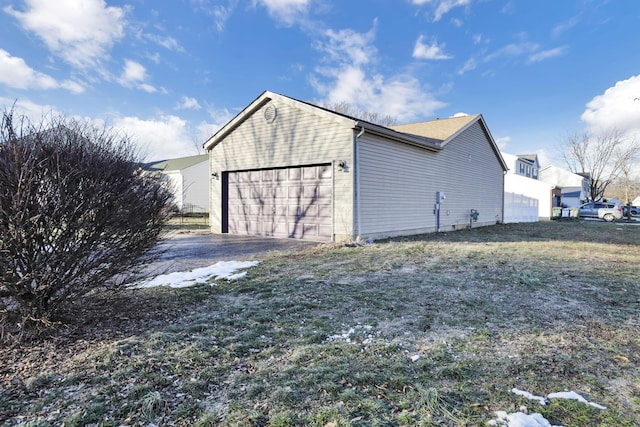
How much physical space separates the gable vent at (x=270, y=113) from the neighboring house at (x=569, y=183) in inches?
1514

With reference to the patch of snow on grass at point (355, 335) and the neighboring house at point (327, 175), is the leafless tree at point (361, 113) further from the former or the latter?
the patch of snow on grass at point (355, 335)

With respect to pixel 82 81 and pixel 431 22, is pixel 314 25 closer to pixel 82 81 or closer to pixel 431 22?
pixel 431 22

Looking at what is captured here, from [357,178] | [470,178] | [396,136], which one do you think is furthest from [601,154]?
[357,178]

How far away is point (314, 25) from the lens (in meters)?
15.2

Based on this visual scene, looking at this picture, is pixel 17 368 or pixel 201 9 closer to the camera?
pixel 17 368

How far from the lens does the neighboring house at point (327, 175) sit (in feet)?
31.7

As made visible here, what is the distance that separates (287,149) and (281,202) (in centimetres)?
176

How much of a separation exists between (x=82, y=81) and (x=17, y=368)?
1228cm

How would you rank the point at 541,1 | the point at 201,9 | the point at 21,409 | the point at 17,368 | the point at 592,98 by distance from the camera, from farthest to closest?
1. the point at 592,98
2. the point at 541,1
3. the point at 201,9
4. the point at 17,368
5. the point at 21,409

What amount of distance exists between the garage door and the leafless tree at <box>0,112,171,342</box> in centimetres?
695

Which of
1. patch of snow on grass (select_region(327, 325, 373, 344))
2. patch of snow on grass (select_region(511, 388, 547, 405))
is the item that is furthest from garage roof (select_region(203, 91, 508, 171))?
patch of snow on grass (select_region(511, 388, 547, 405))

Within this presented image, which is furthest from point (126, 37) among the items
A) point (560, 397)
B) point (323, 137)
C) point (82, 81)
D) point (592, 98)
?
point (592, 98)

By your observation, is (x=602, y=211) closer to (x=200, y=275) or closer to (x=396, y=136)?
(x=396, y=136)

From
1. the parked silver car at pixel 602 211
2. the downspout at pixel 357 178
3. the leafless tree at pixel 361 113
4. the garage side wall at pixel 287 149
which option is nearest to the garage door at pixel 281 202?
the garage side wall at pixel 287 149
